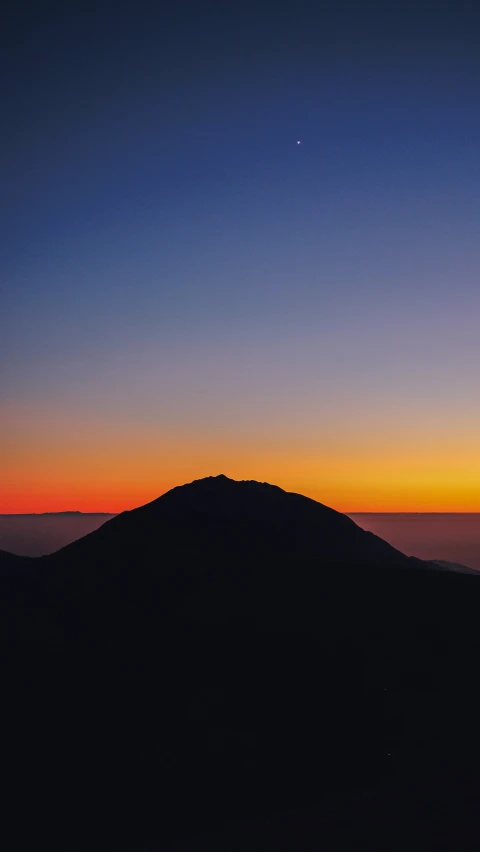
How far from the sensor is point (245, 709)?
2052 cm

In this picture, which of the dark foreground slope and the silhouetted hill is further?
the silhouetted hill

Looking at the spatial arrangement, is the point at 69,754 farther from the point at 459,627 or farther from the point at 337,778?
the point at 459,627

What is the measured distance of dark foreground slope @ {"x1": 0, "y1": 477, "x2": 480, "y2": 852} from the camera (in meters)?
14.1

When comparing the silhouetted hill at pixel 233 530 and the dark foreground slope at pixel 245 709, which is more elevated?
the silhouetted hill at pixel 233 530

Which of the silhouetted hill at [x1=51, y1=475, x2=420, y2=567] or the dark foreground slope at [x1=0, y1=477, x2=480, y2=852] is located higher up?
the silhouetted hill at [x1=51, y1=475, x2=420, y2=567]

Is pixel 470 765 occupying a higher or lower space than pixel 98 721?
higher

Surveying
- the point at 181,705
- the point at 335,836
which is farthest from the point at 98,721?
the point at 335,836

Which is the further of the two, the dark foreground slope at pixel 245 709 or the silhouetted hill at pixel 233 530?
the silhouetted hill at pixel 233 530

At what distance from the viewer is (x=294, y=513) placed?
61531mm

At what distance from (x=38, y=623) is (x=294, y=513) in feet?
110

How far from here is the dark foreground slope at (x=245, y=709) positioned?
554 inches

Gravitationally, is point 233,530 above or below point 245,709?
above

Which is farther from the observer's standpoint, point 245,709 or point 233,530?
point 233,530

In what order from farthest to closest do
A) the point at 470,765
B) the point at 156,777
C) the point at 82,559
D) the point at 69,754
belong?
the point at 82,559, the point at 69,754, the point at 156,777, the point at 470,765
